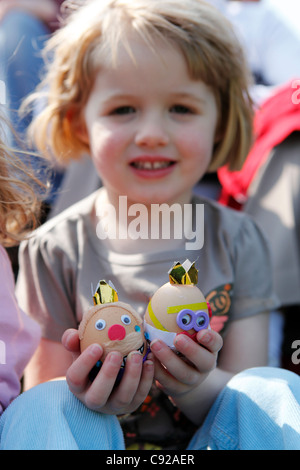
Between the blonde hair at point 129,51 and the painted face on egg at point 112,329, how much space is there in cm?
58

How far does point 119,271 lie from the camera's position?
1129mm

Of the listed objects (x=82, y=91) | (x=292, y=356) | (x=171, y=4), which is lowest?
(x=292, y=356)

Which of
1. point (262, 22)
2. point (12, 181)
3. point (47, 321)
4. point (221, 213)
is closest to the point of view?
point (12, 181)

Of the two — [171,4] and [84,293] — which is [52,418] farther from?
[171,4]

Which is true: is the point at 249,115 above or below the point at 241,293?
above

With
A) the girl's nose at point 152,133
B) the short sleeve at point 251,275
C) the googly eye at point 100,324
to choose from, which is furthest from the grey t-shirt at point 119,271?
the googly eye at point 100,324

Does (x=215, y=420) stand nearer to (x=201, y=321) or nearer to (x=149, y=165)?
(x=201, y=321)

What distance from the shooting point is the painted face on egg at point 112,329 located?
74 centimetres

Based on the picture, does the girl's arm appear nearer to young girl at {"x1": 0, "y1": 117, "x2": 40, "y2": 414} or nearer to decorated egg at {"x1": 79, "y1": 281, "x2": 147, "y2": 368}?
decorated egg at {"x1": 79, "y1": 281, "x2": 147, "y2": 368}

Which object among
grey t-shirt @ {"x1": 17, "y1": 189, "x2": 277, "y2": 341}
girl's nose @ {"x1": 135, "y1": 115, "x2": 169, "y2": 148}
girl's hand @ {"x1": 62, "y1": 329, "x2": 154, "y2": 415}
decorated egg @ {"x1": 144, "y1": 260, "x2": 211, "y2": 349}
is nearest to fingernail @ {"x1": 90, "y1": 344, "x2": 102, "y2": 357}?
girl's hand @ {"x1": 62, "y1": 329, "x2": 154, "y2": 415}

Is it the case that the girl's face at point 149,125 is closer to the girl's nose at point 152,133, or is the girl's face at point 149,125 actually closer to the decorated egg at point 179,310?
the girl's nose at point 152,133

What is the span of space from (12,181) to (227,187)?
2.54 ft

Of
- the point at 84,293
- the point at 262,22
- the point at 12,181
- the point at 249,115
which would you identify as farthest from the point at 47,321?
the point at 262,22

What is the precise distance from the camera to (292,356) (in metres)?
1.47
